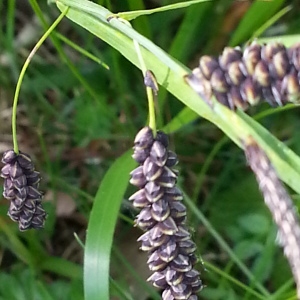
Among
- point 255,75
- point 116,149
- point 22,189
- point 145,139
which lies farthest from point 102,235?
point 116,149

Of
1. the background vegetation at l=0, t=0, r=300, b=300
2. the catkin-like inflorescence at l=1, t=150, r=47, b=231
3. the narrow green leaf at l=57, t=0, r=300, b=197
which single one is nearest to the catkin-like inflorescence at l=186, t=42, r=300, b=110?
the narrow green leaf at l=57, t=0, r=300, b=197

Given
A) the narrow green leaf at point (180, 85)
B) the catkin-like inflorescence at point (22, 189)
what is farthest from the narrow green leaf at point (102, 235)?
the narrow green leaf at point (180, 85)

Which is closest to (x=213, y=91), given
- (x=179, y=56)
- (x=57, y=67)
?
(x=179, y=56)

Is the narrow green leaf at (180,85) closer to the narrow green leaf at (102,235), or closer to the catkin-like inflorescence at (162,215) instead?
the catkin-like inflorescence at (162,215)

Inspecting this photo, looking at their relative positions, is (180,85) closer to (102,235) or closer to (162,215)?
(162,215)

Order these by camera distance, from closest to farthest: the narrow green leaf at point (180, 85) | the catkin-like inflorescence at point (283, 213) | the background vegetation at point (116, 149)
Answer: the catkin-like inflorescence at point (283, 213) < the narrow green leaf at point (180, 85) < the background vegetation at point (116, 149)

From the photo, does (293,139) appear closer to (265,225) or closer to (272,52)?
(265,225)
